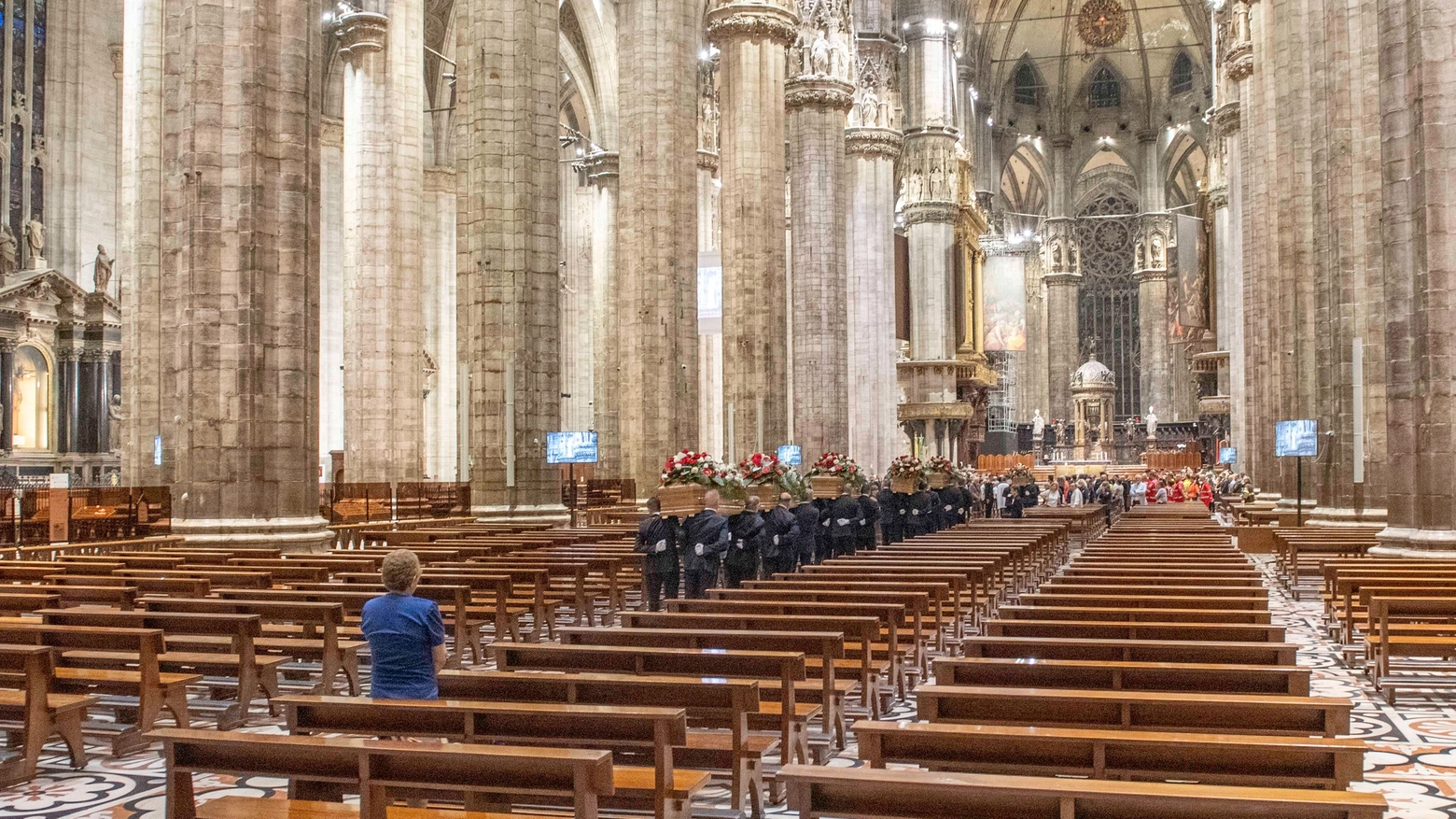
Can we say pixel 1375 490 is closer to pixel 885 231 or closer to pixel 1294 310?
pixel 1294 310

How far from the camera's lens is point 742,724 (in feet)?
17.2

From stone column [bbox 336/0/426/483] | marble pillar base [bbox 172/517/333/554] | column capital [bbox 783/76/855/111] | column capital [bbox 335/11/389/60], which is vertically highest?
column capital [bbox 783/76/855/111]

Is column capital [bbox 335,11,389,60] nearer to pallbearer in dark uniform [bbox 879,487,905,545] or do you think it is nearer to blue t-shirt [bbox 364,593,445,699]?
pallbearer in dark uniform [bbox 879,487,905,545]

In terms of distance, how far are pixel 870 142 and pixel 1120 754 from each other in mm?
38554

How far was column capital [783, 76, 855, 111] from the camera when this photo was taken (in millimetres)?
34281

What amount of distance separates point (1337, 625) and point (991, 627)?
6180 mm

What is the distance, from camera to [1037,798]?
11.0ft

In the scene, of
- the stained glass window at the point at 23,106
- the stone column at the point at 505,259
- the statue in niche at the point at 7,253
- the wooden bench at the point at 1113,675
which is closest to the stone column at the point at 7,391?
the statue in niche at the point at 7,253

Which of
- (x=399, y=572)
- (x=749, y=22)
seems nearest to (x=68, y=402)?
(x=749, y=22)

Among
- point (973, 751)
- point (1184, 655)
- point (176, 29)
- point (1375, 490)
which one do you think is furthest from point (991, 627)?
point (1375, 490)

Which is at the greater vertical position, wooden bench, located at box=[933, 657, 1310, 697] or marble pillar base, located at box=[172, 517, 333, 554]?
marble pillar base, located at box=[172, 517, 333, 554]

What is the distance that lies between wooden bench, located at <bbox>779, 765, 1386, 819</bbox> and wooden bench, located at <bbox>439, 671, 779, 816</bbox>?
1.39m

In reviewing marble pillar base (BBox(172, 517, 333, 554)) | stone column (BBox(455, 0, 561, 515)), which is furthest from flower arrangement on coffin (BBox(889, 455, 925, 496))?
marble pillar base (BBox(172, 517, 333, 554))

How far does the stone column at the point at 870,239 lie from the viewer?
41375 millimetres
